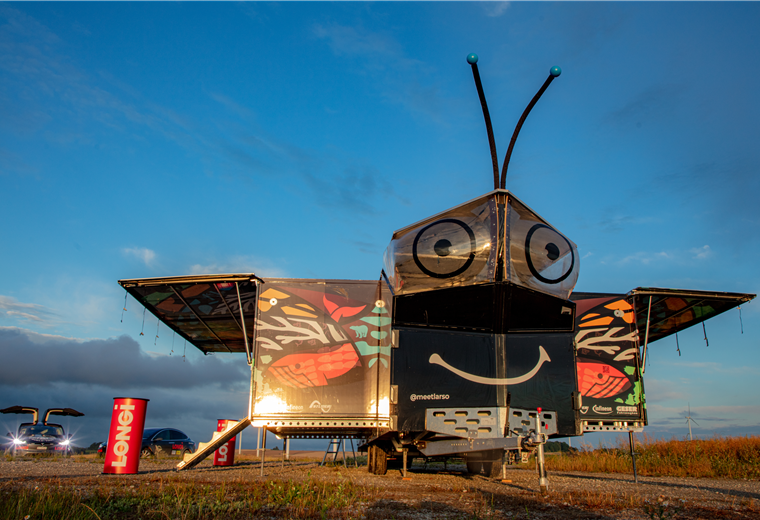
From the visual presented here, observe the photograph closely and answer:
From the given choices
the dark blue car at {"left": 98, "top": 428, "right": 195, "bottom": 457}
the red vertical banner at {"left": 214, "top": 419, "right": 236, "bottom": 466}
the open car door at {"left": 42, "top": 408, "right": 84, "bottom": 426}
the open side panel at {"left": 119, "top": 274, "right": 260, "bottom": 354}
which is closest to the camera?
the open side panel at {"left": 119, "top": 274, "right": 260, "bottom": 354}

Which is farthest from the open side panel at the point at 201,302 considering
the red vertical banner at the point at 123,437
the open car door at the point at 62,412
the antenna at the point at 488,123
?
the open car door at the point at 62,412

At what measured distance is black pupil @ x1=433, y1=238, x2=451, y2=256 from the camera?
23.4 feet

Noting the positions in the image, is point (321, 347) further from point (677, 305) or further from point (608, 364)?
point (677, 305)

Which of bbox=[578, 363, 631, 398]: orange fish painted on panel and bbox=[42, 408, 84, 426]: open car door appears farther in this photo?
bbox=[42, 408, 84, 426]: open car door

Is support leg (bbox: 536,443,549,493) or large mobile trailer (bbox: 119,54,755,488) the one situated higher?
large mobile trailer (bbox: 119,54,755,488)

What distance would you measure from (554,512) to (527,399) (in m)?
1.93

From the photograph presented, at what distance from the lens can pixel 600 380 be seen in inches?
444

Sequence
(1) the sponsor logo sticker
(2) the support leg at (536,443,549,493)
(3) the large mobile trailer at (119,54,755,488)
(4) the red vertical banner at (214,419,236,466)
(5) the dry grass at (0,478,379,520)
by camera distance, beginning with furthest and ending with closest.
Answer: (4) the red vertical banner at (214,419,236,466) < (1) the sponsor logo sticker < (3) the large mobile trailer at (119,54,755,488) < (2) the support leg at (536,443,549,493) < (5) the dry grass at (0,478,379,520)

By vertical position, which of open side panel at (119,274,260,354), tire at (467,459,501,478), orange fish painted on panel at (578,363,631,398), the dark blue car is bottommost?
the dark blue car

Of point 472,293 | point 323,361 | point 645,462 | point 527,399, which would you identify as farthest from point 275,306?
point 645,462

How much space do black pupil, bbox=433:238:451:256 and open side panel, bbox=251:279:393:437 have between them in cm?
301

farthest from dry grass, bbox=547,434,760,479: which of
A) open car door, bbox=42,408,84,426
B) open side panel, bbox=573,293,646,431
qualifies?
open car door, bbox=42,408,84,426

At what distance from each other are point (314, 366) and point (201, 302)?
370 centimetres

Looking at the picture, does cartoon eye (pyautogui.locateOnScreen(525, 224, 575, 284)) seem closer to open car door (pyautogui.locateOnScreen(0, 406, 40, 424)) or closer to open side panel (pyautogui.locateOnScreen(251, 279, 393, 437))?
open side panel (pyautogui.locateOnScreen(251, 279, 393, 437))
